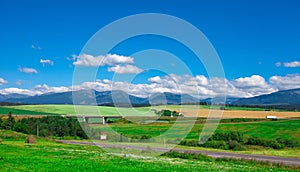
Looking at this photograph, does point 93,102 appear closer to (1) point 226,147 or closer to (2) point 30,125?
(1) point 226,147

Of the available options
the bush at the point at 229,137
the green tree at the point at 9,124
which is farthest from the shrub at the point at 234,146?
the green tree at the point at 9,124

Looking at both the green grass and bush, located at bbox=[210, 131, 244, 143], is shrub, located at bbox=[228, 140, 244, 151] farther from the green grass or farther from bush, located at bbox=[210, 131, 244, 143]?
the green grass

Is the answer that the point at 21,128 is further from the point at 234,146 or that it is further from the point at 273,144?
the point at 273,144

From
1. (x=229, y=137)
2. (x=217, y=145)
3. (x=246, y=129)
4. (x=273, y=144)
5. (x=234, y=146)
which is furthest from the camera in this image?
(x=246, y=129)

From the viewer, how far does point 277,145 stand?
6862 centimetres

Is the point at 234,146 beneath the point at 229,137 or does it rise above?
beneath

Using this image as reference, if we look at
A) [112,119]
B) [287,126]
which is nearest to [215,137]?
[287,126]

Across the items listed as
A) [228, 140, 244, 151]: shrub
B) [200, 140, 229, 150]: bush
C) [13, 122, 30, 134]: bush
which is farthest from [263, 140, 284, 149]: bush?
[13, 122, 30, 134]: bush

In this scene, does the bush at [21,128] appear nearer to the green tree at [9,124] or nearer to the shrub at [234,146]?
the green tree at [9,124]

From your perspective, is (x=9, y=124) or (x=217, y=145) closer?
(x=217, y=145)

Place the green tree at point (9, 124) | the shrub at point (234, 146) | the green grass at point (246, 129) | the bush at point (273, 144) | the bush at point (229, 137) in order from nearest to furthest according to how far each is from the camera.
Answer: the shrub at point (234, 146) → the bush at point (273, 144) → the bush at point (229, 137) → the green grass at point (246, 129) → the green tree at point (9, 124)

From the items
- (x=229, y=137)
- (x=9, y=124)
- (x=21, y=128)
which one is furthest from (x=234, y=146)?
(x=9, y=124)

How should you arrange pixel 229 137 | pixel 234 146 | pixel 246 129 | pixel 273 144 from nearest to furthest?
pixel 234 146, pixel 273 144, pixel 229 137, pixel 246 129

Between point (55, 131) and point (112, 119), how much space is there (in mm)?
14869
